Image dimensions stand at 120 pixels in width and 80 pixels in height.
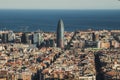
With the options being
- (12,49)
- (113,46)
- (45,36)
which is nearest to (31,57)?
(12,49)

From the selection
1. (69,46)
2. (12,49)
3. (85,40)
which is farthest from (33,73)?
(85,40)

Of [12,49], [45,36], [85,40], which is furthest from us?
[45,36]

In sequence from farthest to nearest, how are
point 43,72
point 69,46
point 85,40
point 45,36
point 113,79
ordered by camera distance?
point 45,36 → point 85,40 → point 69,46 → point 43,72 → point 113,79

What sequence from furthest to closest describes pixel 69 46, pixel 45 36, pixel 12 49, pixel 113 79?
pixel 45 36 < pixel 69 46 < pixel 12 49 < pixel 113 79

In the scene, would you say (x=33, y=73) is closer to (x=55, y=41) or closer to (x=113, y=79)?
(x=113, y=79)

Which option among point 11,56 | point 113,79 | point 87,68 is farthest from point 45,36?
point 113,79

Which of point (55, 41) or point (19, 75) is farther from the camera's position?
point (55, 41)

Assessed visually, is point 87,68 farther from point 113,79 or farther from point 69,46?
point 69,46

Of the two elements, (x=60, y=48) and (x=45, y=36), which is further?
(x=45, y=36)

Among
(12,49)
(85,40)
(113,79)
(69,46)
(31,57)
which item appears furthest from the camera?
(85,40)
